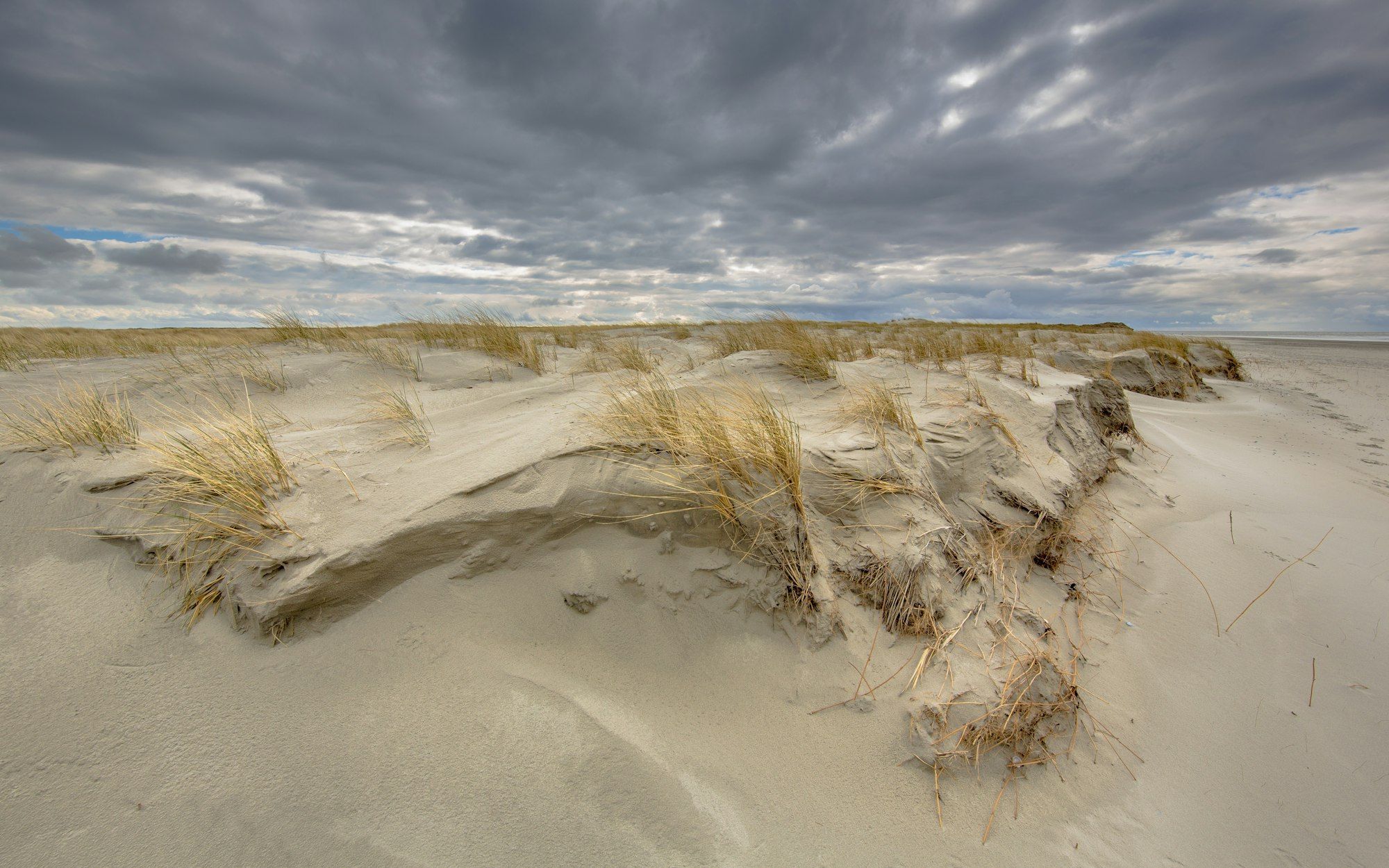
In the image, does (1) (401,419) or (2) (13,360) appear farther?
(2) (13,360)

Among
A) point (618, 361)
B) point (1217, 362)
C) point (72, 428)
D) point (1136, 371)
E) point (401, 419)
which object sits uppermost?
point (72, 428)

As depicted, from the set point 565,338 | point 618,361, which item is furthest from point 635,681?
point 565,338

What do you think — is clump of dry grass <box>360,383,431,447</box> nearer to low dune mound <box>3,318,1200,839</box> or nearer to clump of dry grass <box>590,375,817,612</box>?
low dune mound <box>3,318,1200,839</box>

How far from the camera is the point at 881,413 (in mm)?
3037

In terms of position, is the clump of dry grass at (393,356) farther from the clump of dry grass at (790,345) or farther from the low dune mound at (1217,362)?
the low dune mound at (1217,362)

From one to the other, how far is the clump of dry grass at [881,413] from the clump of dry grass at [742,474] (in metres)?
0.69

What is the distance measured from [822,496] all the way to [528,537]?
1.35 m

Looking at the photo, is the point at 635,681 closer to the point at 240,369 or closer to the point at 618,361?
the point at 618,361

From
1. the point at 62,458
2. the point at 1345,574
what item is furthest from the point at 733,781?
the point at 62,458

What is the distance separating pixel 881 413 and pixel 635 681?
204 centimetres

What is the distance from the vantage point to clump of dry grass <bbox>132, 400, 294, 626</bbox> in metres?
2.02

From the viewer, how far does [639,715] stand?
5.82 feet

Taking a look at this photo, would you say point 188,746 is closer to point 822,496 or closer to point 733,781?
point 733,781

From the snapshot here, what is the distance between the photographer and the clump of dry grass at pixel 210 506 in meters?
2.02
